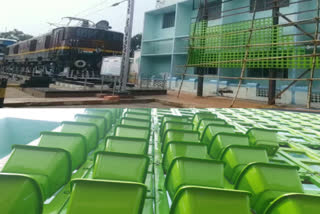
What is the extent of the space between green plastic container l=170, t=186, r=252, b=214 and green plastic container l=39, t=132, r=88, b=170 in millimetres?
1191

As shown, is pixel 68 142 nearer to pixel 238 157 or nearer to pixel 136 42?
pixel 238 157

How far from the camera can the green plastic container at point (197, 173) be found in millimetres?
1664

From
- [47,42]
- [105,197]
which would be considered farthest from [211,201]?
[47,42]

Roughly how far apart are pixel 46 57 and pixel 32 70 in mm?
2794

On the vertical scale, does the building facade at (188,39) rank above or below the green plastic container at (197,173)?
above

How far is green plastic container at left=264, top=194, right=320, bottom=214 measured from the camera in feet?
4.21

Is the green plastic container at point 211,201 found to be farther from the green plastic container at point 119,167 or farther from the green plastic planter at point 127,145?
the green plastic planter at point 127,145

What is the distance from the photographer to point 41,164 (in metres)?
1.73

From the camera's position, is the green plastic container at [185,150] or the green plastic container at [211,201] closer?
the green plastic container at [211,201]

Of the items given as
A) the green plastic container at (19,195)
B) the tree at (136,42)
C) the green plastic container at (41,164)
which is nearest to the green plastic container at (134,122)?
the green plastic container at (41,164)

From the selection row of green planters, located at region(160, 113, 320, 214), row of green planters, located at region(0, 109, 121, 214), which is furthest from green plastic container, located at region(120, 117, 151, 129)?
row of green planters, located at region(160, 113, 320, 214)

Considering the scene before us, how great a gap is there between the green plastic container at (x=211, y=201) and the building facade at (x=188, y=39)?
904 centimetres

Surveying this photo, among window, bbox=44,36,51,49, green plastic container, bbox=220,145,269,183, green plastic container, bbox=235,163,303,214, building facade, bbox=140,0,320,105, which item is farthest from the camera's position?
window, bbox=44,36,51,49

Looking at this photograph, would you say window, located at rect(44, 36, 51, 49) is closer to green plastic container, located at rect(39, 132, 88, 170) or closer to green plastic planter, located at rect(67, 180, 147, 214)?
green plastic container, located at rect(39, 132, 88, 170)
